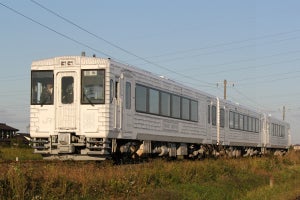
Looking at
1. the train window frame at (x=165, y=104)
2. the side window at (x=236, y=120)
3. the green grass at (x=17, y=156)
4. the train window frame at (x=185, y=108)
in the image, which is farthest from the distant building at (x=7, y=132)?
the train window frame at (x=165, y=104)

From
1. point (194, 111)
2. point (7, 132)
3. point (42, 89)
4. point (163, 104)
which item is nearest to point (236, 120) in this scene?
point (194, 111)

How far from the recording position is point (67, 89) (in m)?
17.7

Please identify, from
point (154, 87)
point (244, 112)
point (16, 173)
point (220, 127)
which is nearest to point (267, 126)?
point (244, 112)

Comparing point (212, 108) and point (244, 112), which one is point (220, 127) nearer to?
point (212, 108)

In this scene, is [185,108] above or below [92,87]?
below

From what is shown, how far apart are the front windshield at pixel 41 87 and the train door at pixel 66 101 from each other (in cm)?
29

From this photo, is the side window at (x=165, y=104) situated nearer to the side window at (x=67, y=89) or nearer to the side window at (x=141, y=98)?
the side window at (x=141, y=98)

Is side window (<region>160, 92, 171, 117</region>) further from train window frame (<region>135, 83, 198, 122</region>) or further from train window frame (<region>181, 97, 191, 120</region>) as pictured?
train window frame (<region>181, 97, 191, 120</region>)

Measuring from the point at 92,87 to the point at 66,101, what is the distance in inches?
42.4

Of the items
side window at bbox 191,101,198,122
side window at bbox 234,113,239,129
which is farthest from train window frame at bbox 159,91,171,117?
side window at bbox 234,113,239,129

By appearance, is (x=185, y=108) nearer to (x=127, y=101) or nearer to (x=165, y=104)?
(x=165, y=104)

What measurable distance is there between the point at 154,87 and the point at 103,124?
450 centimetres

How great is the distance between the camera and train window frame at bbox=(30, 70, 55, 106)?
17922mm

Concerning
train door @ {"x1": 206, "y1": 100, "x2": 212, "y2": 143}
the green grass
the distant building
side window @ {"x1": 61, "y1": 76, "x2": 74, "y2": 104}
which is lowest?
the green grass
